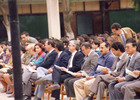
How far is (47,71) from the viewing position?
10.1 metres

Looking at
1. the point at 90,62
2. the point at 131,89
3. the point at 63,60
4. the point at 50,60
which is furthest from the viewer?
the point at 50,60

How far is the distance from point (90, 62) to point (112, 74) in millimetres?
1186

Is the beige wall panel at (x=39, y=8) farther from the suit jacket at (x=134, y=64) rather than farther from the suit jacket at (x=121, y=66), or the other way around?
the suit jacket at (x=134, y=64)

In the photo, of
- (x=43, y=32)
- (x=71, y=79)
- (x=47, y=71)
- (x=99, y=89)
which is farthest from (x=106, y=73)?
(x=43, y=32)

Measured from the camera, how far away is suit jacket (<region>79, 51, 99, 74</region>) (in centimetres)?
898

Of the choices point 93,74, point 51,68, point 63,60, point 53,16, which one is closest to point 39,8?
point 53,16

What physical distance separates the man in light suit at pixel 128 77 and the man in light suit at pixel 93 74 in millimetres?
807

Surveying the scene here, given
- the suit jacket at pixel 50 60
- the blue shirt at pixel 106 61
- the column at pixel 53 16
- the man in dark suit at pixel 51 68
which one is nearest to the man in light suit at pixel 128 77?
the blue shirt at pixel 106 61

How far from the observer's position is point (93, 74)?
349 inches

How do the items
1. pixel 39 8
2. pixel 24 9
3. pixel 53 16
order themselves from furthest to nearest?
pixel 39 8, pixel 24 9, pixel 53 16

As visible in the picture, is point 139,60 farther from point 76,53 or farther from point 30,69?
point 30,69

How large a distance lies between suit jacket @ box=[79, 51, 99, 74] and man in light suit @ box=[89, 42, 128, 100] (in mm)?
942

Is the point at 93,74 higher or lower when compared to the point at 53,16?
lower

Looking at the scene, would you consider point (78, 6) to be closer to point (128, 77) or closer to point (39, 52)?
point (39, 52)
